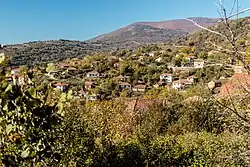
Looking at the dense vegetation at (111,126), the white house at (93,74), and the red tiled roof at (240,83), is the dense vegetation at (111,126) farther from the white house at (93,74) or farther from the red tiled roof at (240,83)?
the white house at (93,74)

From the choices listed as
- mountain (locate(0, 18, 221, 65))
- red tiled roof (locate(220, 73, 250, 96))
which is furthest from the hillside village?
red tiled roof (locate(220, 73, 250, 96))

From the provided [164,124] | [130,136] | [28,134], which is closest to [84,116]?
[130,136]

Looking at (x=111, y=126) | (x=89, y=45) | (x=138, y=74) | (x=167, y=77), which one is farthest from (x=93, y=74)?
(x=89, y=45)

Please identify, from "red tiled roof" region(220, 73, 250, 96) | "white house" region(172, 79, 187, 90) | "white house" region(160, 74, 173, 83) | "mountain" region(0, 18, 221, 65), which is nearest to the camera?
"red tiled roof" region(220, 73, 250, 96)

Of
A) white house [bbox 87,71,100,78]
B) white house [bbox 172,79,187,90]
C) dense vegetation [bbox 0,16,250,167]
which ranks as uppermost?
dense vegetation [bbox 0,16,250,167]

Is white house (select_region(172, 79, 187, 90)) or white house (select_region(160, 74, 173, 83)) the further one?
white house (select_region(160, 74, 173, 83))

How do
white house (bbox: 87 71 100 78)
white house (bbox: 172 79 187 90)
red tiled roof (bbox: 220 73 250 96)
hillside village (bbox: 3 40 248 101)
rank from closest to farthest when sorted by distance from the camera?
1. red tiled roof (bbox: 220 73 250 96)
2. hillside village (bbox: 3 40 248 101)
3. white house (bbox: 172 79 187 90)
4. white house (bbox: 87 71 100 78)

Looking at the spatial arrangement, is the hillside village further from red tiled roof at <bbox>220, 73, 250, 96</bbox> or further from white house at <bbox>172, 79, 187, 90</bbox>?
red tiled roof at <bbox>220, 73, 250, 96</bbox>

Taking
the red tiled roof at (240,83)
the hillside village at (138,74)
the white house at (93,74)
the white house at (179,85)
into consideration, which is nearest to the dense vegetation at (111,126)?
the red tiled roof at (240,83)

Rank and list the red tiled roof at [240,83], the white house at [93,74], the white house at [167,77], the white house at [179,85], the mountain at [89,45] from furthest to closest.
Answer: the mountain at [89,45]
the white house at [93,74]
the white house at [167,77]
the white house at [179,85]
the red tiled roof at [240,83]

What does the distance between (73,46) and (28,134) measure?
64678mm

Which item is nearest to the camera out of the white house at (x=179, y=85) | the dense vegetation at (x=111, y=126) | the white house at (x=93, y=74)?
the dense vegetation at (x=111, y=126)

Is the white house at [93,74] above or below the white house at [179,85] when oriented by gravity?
above

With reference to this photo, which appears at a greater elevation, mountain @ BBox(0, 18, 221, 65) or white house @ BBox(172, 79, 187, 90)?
mountain @ BBox(0, 18, 221, 65)
